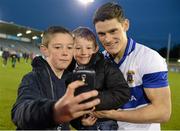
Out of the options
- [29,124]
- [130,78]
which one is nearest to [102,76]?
[130,78]

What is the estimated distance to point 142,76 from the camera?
366 centimetres

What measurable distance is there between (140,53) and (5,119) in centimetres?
613

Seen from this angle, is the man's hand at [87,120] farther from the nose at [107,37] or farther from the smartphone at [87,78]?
the nose at [107,37]

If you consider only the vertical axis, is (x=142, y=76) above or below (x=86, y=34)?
below

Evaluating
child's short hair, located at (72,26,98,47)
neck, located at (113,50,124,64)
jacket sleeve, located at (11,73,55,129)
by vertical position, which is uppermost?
child's short hair, located at (72,26,98,47)

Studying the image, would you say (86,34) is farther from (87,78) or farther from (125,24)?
(87,78)

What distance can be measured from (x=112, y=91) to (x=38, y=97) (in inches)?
37.7

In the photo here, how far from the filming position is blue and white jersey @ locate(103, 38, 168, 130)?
11.8 feet

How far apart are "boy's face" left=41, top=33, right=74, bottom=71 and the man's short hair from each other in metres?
1.06

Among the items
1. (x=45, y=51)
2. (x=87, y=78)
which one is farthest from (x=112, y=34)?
(x=87, y=78)

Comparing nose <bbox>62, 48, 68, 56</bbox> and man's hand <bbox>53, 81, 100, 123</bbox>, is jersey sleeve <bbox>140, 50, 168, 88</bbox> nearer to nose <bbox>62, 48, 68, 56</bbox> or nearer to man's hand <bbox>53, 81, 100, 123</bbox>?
nose <bbox>62, 48, 68, 56</bbox>

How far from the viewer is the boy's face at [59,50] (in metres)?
2.66

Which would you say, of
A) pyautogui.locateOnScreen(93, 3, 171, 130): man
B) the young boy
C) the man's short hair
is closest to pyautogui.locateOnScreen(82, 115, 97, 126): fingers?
the young boy

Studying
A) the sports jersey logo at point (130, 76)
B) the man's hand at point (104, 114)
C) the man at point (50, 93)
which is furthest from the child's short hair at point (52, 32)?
the sports jersey logo at point (130, 76)
